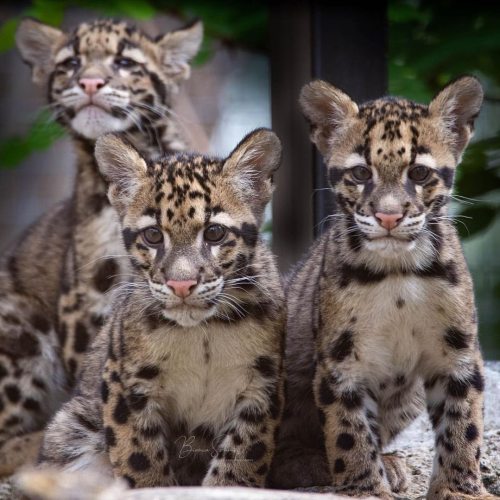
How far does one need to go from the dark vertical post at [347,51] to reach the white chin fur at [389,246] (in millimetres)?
2171

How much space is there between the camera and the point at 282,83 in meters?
8.86

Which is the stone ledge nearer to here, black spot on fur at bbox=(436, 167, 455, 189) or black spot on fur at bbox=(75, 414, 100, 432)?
black spot on fur at bbox=(75, 414, 100, 432)

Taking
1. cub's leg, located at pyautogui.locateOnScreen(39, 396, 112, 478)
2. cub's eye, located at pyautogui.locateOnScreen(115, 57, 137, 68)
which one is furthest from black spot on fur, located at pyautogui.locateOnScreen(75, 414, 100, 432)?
cub's eye, located at pyautogui.locateOnScreen(115, 57, 137, 68)

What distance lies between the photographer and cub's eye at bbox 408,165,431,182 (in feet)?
21.2

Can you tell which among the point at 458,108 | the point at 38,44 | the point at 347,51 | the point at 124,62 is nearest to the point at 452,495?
the point at 458,108

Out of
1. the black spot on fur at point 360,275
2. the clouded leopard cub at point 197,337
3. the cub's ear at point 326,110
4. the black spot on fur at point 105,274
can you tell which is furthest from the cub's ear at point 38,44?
the black spot on fur at point 360,275

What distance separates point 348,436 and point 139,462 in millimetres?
1152

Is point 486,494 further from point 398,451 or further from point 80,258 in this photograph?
point 80,258

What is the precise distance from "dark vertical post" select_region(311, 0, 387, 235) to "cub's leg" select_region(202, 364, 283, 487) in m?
2.10

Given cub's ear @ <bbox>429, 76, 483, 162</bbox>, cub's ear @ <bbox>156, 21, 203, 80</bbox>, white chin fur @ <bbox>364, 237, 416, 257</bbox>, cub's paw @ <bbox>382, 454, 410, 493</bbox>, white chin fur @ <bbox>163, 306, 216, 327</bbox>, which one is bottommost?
cub's paw @ <bbox>382, 454, 410, 493</bbox>

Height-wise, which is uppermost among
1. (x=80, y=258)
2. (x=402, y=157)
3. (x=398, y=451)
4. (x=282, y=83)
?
(x=282, y=83)

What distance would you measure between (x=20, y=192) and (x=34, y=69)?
10.2ft

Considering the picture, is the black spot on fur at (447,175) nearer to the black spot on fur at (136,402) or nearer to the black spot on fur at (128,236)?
the black spot on fur at (128,236)

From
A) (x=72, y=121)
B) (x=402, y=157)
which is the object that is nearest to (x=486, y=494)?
(x=402, y=157)
